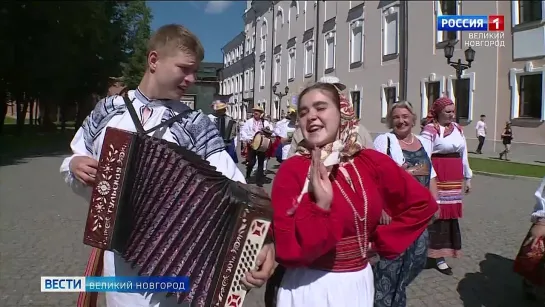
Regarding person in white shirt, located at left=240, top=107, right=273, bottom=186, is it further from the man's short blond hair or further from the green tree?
the green tree

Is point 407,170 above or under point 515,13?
under

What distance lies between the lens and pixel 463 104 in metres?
21.9

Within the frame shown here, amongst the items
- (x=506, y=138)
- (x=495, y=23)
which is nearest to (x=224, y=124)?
(x=506, y=138)

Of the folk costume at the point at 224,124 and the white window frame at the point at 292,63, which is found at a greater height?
the white window frame at the point at 292,63

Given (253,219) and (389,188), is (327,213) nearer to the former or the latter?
(253,219)

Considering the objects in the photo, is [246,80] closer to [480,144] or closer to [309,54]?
[309,54]

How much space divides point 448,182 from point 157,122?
4.11 metres

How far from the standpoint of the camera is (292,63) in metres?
43.4

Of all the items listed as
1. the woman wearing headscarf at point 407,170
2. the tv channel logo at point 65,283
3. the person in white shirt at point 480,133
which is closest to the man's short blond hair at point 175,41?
the tv channel logo at point 65,283

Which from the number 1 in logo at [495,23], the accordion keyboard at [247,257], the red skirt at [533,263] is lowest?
the red skirt at [533,263]

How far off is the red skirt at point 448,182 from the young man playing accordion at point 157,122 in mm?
3741

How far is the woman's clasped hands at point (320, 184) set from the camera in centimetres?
184

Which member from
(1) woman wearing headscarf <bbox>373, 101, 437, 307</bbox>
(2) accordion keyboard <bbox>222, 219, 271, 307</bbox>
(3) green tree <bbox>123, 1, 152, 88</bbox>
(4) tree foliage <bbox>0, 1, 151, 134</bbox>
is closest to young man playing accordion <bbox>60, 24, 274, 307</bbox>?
(2) accordion keyboard <bbox>222, 219, 271, 307</bbox>

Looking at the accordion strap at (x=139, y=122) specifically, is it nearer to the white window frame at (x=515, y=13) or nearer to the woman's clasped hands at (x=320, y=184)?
the woman's clasped hands at (x=320, y=184)
